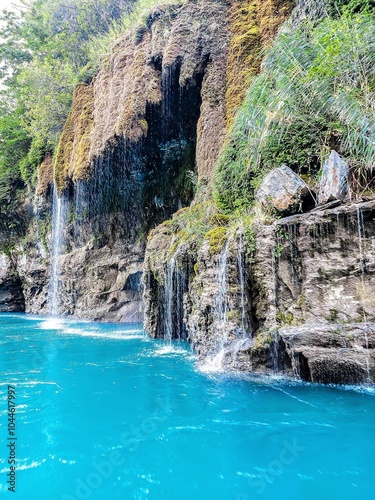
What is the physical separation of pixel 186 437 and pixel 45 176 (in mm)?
18345

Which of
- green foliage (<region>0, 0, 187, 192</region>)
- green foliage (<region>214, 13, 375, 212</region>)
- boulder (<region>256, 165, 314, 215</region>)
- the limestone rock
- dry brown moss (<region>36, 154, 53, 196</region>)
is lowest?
the limestone rock

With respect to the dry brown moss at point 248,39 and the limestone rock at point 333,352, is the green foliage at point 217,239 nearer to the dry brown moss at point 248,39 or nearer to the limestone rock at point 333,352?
the limestone rock at point 333,352

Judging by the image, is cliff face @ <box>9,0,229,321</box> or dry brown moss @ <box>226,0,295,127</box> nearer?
dry brown moss @ <box>226,0,295,127</box>

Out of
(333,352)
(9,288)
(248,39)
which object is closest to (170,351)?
(333,352)

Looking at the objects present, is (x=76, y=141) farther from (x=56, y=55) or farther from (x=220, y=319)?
(x=220, y=319)

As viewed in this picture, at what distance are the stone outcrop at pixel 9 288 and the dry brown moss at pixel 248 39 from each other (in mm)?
17639

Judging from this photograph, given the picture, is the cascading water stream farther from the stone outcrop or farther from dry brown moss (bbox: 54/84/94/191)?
the stone outcrop

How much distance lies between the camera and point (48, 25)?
2111 cm

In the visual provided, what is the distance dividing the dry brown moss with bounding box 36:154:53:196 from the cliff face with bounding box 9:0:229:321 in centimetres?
7

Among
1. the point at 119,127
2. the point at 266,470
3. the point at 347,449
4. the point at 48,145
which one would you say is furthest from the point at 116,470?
the point at 48,145

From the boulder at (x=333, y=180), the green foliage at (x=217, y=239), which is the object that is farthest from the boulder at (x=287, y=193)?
the green foliage at (x=217, y=239)

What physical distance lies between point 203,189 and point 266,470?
315 inches

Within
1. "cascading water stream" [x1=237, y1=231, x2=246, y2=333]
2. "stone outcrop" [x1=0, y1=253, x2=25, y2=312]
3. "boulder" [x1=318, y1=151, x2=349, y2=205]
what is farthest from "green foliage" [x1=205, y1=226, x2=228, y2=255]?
"stone outcrop" [x1=0, y1=253, x2=25, y2=312]

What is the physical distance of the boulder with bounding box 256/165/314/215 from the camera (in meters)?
5.70
